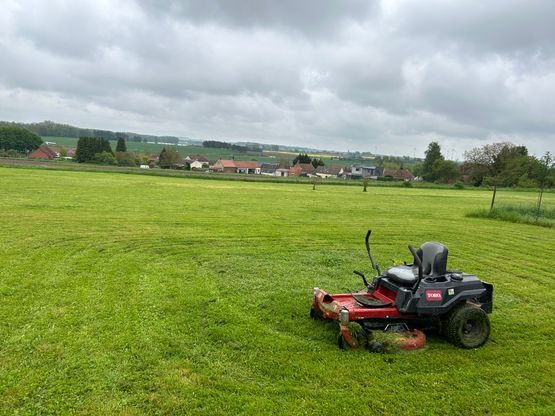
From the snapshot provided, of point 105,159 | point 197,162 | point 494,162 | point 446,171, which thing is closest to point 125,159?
point 105,159

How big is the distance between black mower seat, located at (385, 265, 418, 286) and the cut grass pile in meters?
17.9

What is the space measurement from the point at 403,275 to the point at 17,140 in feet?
420

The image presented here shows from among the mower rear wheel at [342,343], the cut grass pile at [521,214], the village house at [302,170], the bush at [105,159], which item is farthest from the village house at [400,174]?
the mower rear wheel at [342,343]

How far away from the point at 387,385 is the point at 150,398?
287 centimetres

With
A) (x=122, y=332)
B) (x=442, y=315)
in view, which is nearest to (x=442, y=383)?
(x=442, y=315)

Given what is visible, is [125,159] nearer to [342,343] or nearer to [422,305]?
[342,343]

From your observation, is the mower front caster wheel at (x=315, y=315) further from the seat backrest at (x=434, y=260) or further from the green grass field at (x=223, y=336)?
the seat backrest at (x=434, y=260)

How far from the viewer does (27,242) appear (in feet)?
38.1

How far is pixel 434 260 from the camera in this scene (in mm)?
6617

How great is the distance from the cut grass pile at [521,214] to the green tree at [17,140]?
118 m

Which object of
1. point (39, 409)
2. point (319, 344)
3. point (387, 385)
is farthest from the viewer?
point (319, 344)

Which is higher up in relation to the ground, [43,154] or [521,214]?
Answer: [521,214]

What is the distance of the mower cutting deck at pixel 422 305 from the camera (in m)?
6.25

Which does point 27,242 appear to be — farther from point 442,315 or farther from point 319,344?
point 442,315
